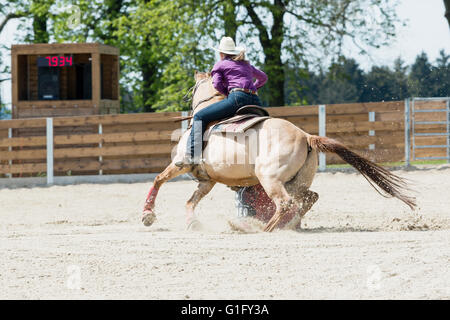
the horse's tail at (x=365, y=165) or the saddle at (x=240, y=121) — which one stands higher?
the saddle at (x=240, y=121)

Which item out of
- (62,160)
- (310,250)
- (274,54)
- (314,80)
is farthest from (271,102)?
(314,80)

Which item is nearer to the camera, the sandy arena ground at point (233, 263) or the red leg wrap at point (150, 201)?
the sandy arena ground at point (233, 263)

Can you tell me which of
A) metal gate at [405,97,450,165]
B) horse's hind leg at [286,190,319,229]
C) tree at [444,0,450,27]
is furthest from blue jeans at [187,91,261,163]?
tree at [444,0,450,27]

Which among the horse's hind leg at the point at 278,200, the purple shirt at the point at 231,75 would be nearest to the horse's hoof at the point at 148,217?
the horse's hind leg at the point at 278,200

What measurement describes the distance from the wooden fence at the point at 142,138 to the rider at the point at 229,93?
7.95 metres

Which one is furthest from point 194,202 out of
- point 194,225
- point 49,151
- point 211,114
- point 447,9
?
point 447,9

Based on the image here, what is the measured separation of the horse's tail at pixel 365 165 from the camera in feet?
24.3

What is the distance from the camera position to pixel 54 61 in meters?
18.6

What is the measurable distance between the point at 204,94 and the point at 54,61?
11198 mm

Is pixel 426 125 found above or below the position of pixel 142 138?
above

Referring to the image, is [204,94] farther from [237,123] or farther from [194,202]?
[194,202]

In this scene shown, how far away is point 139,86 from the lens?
2964 cm

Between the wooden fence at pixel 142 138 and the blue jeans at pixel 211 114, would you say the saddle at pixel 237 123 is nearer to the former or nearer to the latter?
the blue jeans at pixel 211 114
